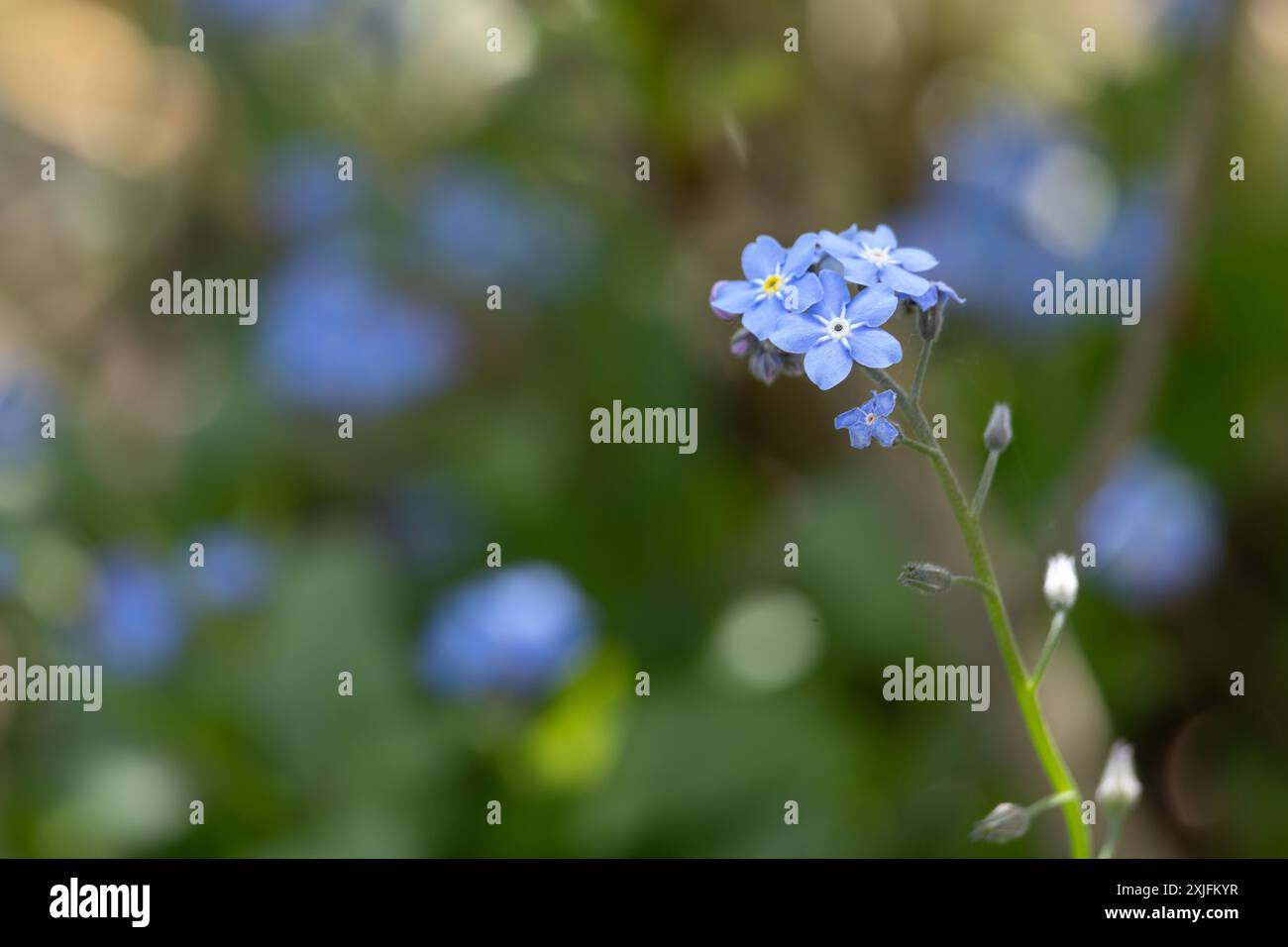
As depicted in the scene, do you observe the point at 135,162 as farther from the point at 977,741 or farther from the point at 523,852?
the point at 977,741

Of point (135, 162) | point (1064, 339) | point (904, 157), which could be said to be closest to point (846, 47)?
point (904, 157)

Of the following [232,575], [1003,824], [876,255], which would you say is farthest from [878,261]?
[232,575]

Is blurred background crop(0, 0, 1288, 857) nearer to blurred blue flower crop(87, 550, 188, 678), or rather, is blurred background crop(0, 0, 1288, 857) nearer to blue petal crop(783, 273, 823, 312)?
blurred blue flower crop(87, 550, 188, 678)

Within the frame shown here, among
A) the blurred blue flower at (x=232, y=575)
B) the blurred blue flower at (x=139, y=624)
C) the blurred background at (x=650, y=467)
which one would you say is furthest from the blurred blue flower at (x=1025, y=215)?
the blurred blue flower at (x=139, y=624)

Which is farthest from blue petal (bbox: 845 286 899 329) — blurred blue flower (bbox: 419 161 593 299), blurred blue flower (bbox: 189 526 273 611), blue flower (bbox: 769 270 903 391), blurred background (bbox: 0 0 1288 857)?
blurred blue flower (bbox: 419 161 593 299)

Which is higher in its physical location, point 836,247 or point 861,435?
point 836,247

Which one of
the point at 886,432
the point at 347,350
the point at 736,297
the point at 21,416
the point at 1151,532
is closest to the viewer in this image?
the point at 886,432

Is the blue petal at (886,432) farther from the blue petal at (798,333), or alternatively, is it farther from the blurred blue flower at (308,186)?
the blurred blue flower at (308,186)

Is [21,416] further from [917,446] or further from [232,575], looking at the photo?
[917,446]
